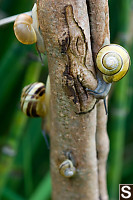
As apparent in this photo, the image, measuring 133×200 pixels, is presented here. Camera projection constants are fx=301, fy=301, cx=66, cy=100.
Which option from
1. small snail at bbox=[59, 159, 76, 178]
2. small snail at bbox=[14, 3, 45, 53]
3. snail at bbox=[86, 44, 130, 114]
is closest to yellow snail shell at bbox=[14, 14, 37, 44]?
small snail at bbox=[14, 3, 45, 53]

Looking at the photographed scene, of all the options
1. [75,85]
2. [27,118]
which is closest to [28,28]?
[75,85]

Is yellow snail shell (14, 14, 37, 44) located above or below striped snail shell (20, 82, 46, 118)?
above

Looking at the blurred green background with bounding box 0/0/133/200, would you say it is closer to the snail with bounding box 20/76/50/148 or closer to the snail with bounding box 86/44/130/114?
the snail with bounding box 20/76/50/148

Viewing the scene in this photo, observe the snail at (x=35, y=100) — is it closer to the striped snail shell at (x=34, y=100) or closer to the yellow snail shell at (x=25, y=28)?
the striped snail shell at (x=34, y=100)

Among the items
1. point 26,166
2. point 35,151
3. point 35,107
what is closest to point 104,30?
point 35,107

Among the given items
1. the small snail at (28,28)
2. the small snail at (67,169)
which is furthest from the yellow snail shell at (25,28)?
the small snail at (67,169)

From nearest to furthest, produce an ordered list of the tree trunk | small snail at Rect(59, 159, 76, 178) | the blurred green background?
the tree trunk
small snail at Rect(59, 159, 76, 178)
the blurred green background

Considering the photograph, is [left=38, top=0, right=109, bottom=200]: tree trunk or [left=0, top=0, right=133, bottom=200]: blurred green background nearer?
[left=38, top=0, right=109, bottom=200]: tree trunk

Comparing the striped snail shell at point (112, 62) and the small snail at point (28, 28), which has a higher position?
the small snail at point (28, 28)

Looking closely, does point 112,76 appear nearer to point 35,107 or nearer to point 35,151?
point 35,107
